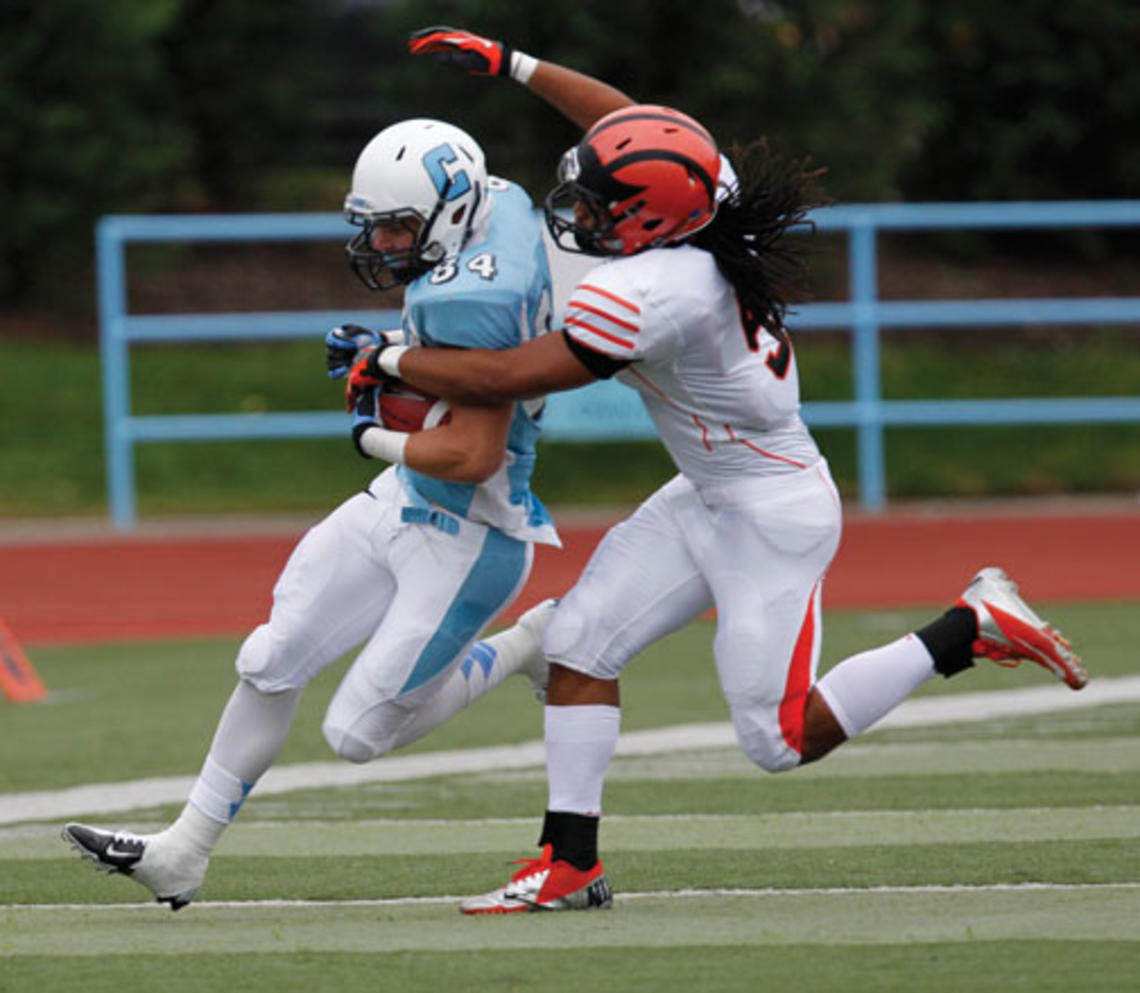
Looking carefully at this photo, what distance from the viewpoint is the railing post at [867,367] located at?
547 inches

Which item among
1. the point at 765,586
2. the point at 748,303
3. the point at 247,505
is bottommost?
the point at 247,505

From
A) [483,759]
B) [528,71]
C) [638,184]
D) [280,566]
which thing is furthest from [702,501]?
[280,566]

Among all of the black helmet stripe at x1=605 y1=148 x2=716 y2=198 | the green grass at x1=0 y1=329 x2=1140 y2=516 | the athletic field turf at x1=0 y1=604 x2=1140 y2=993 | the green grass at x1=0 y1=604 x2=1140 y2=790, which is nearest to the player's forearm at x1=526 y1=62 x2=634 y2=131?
the black helmet stripe at x1=605 y1=148 x2=716 y2=198

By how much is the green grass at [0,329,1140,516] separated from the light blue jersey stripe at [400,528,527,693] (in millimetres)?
8801

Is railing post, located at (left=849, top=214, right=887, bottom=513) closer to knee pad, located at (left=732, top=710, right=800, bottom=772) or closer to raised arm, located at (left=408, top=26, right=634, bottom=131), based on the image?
raised arm, located at (left=408, top=26, right=634, bottom=131)

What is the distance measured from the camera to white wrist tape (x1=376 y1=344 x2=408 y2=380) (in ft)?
18.4

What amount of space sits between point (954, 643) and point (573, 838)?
0.93 m

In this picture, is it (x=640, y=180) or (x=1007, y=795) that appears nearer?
(x=640, y=180)

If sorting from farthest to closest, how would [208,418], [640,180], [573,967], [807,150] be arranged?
[807,150] < [208,418] < [640,180] < [573,967]

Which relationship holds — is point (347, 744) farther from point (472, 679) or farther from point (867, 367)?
point (867, 367)

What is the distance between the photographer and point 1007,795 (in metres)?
7.22

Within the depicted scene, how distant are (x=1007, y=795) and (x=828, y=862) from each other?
1.25 metres

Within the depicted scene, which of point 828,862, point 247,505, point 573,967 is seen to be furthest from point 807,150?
point 573,967

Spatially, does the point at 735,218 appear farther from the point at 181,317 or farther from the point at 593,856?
the point at 181,317
